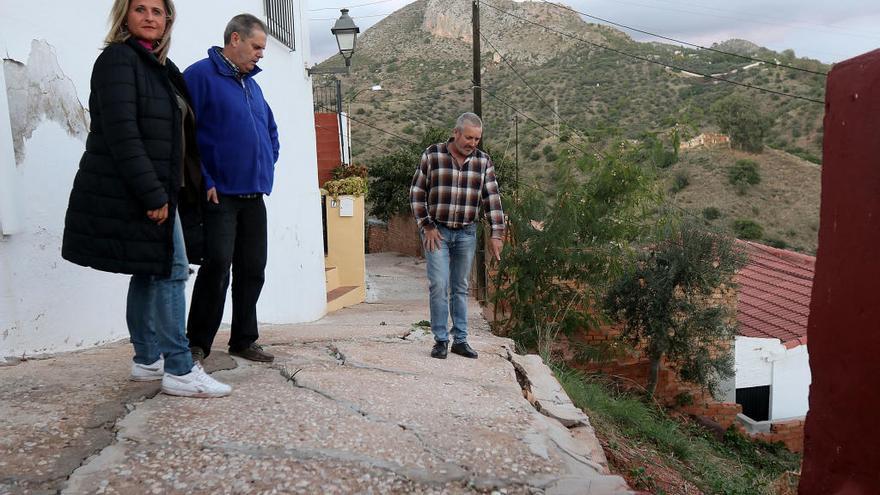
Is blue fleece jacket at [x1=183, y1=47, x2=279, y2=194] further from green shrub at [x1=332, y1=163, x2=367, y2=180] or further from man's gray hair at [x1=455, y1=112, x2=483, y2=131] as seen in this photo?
green shrub at [x1=332, y1=163, x2=367, y2=180]

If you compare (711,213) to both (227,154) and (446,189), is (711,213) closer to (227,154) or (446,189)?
(446,189)

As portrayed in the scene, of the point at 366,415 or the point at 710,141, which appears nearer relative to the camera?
the point at 366,415

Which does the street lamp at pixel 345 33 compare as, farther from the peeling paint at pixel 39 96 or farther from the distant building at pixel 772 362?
the peeling paint at pixel 39 96

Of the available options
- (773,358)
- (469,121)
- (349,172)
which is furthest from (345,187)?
(469,121)

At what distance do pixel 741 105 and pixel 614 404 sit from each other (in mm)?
28018

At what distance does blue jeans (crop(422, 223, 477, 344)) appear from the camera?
4309 mm

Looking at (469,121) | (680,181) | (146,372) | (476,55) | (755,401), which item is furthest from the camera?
(680,181)

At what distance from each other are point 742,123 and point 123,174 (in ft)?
99.1

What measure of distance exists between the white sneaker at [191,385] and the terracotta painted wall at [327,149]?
1216cm

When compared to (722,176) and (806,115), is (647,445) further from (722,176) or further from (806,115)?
(806,115)

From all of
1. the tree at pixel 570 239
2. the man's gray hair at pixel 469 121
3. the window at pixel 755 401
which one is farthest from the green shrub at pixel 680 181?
the man's gray hair at pixel 469 121

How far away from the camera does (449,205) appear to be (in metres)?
4.27

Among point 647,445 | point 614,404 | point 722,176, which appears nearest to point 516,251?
point 614,404

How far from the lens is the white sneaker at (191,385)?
293 cm
